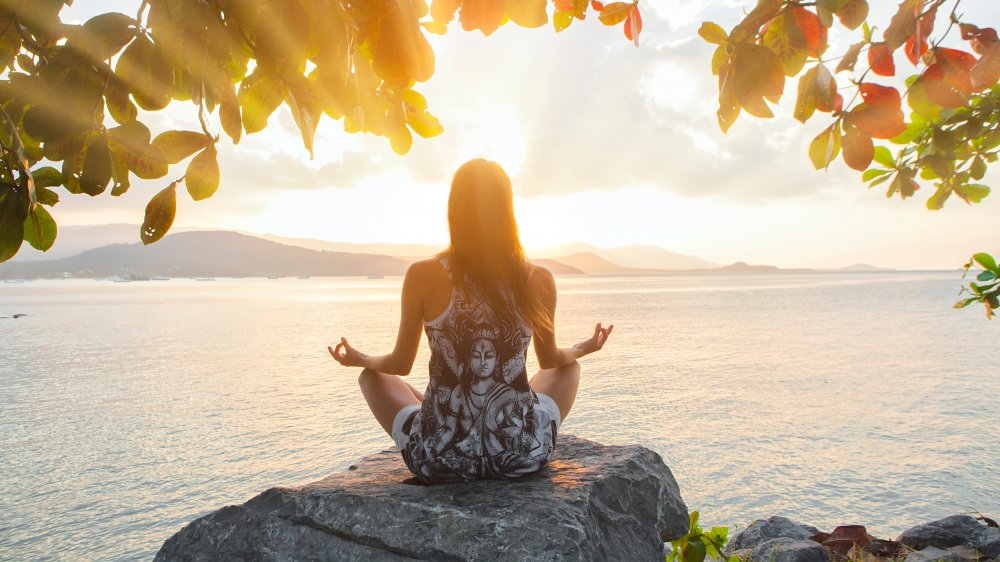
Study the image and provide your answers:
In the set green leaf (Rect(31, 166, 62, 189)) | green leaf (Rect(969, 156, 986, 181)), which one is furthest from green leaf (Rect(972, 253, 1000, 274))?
green leaf (Rect(31, 166, 62, 189))

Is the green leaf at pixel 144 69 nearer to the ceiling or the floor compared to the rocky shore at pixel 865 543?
nearer to the ceiling

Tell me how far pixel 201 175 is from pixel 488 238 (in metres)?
2.26

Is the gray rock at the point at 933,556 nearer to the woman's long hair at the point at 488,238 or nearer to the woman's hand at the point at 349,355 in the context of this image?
the woman's long hair at the point at 488,238

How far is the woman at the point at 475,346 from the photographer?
3303mm

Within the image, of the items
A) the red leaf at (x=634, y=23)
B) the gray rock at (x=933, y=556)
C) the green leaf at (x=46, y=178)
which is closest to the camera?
the red leaf at (x=634, y=23)

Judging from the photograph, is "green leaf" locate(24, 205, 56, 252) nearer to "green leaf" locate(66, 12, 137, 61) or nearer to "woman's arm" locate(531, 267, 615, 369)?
"green leaf" locate(66, 12, 137, 61)

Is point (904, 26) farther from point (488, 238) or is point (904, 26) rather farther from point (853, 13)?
point (488, 238)

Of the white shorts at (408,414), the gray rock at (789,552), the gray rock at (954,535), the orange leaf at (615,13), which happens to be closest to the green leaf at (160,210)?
the orange leaf at (615,13)

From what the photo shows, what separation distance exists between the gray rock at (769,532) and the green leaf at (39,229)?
551 cm

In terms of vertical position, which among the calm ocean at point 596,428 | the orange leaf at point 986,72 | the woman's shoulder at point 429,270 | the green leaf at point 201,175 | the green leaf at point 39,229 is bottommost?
the calm ocean at point 596,428

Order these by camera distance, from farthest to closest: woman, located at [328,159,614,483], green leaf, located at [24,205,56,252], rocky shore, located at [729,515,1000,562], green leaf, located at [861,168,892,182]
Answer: rocky shore, located at [729,515,1000,562] < woman, located at [328,159,614,483] < green leaf, located at [861,168,892,182] < green leaf, located at [24,205,56,252]

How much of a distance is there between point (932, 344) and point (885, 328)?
6715mm

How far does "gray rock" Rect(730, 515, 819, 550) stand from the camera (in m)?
5.27

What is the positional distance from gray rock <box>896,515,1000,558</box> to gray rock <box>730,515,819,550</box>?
30.9 inches
